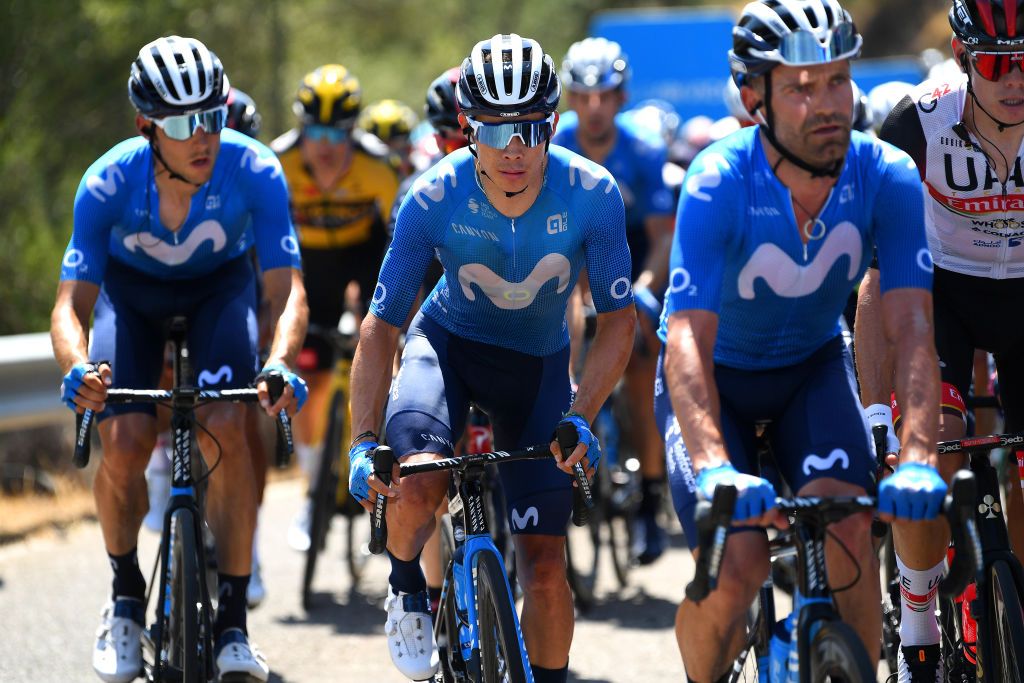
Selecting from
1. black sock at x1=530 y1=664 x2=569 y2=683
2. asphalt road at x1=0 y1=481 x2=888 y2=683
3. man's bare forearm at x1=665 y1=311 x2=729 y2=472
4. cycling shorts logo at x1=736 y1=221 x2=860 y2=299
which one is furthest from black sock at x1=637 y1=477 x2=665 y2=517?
man's bare forearm at x1=665 y1=311 x2=729 y2=472

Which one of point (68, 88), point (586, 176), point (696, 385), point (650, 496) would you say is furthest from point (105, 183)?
point (68, 88)

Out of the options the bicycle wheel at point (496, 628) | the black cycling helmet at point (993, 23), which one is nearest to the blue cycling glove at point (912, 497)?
the bicycle wheel at point (496, 628)

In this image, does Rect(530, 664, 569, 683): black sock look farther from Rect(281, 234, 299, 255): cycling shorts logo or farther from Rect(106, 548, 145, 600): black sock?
Rect(281, 234, 299, 255): cycling shorts logo

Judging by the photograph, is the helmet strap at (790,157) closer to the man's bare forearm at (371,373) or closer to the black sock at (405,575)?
the man's bare forearm at (371,373)

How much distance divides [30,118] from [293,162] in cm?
433

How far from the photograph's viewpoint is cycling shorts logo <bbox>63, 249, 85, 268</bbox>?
5.48 m

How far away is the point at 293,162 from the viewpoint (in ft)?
28.8

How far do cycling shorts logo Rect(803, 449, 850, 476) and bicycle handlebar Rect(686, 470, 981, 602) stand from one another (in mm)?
288

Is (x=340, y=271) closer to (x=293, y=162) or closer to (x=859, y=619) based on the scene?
(x=293, y=162)

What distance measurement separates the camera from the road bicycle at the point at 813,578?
137 inches

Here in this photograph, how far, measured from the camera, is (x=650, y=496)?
8438 millimetres

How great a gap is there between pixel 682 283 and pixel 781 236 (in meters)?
0.36

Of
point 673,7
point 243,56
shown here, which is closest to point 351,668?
point 243,56

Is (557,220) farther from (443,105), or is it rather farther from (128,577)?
(128,577)
